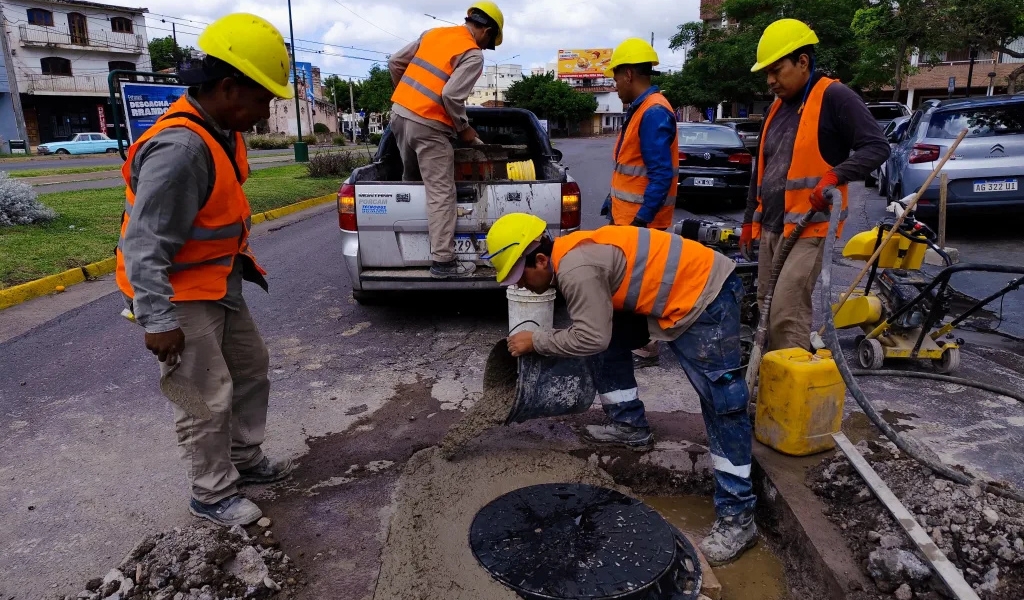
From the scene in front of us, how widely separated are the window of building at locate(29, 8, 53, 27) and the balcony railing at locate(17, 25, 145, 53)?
1.07 ft

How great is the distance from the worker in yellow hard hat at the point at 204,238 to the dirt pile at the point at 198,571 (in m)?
0.25

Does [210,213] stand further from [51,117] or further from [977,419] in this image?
[51,117]

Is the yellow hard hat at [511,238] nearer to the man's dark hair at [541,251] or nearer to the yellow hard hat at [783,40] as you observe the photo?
the man's dark hair at [541,251]

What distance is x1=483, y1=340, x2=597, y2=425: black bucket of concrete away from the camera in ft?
9.40

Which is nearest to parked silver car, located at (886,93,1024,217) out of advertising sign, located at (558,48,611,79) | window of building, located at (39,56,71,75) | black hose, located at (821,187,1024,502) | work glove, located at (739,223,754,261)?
work glove, located at (739,223,754,261)

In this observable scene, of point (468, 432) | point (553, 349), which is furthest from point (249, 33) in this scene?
point (468, 432)

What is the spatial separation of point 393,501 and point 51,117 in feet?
160

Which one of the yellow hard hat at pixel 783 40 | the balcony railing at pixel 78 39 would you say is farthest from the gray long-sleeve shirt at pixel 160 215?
the balcony railing at pixel 78 39

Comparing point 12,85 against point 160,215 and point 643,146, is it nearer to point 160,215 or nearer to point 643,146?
point 643,146

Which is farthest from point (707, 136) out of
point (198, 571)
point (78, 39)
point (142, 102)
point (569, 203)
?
point (78, 39)

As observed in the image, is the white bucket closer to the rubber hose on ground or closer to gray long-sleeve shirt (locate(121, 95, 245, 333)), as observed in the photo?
the rubber hose on ground

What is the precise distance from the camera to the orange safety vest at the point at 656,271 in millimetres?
2488

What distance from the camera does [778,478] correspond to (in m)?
2.74

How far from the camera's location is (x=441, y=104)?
456 centimetres
